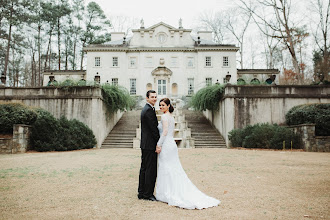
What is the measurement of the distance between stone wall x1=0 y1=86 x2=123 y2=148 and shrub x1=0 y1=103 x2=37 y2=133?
9.53 feet

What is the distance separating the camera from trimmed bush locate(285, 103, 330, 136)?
44.2 feet

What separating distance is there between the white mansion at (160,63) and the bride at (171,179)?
1211 inches

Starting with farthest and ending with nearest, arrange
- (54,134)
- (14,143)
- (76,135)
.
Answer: (76,135)
(54,134)
(14,143)

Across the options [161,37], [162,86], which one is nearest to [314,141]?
[162,86]

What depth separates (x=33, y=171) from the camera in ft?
25.3

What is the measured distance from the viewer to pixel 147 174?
4938 mm

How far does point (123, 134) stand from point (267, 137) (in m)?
8.61

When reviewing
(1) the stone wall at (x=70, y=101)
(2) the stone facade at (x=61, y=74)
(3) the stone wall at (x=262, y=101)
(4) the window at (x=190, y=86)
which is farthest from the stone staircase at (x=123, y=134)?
(2) the stone facade at (x=61, y=74)

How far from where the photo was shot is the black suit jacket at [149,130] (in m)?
4.98

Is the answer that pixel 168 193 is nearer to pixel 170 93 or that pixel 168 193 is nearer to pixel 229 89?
pixel 229 89


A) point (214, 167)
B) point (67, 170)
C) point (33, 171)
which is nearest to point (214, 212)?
point (214, 167)

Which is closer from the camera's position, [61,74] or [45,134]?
[45,134]

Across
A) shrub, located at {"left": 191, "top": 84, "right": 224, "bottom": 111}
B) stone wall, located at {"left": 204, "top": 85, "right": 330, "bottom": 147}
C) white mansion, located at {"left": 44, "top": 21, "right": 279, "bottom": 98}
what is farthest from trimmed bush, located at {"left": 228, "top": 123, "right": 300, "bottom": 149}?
white mansion, located at {"left": 44, "top": 21, "right": 279, "bottom": 98}

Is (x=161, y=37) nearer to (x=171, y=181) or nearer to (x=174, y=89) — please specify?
(x=174, y=89)
